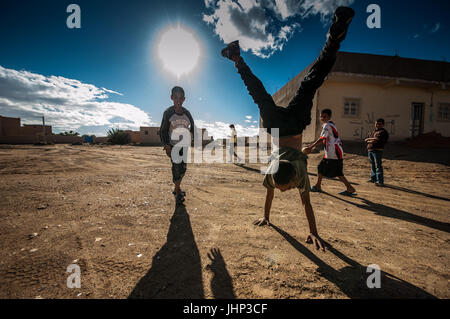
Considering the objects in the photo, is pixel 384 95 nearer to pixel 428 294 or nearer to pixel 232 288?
pixel 428 294

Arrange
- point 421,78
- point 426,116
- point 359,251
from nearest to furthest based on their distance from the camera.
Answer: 1. point 359,251
2. point 421,78
3. point 426,116

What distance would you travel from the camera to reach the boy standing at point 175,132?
3166 mm

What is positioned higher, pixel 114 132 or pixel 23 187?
pixel 114 132

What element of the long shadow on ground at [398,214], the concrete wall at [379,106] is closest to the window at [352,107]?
the concrete wall at [379,106]

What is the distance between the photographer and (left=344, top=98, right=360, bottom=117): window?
36.6 feet

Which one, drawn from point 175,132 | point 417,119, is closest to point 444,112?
point 417,119

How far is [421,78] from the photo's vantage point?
36.1 feet

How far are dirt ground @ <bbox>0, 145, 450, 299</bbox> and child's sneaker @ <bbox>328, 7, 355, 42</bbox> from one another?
82.3 inches

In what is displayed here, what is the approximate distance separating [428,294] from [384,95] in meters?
14.5

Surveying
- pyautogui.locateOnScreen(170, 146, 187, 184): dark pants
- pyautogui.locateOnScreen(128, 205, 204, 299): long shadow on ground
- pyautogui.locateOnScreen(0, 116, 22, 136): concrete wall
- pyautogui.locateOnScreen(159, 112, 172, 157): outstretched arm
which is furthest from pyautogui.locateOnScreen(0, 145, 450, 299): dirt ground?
pyautogui.locateOnScreen(0, 116, 22, 136): concrete wall

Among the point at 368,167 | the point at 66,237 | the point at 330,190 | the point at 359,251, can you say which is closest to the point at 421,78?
the point at 368,167
